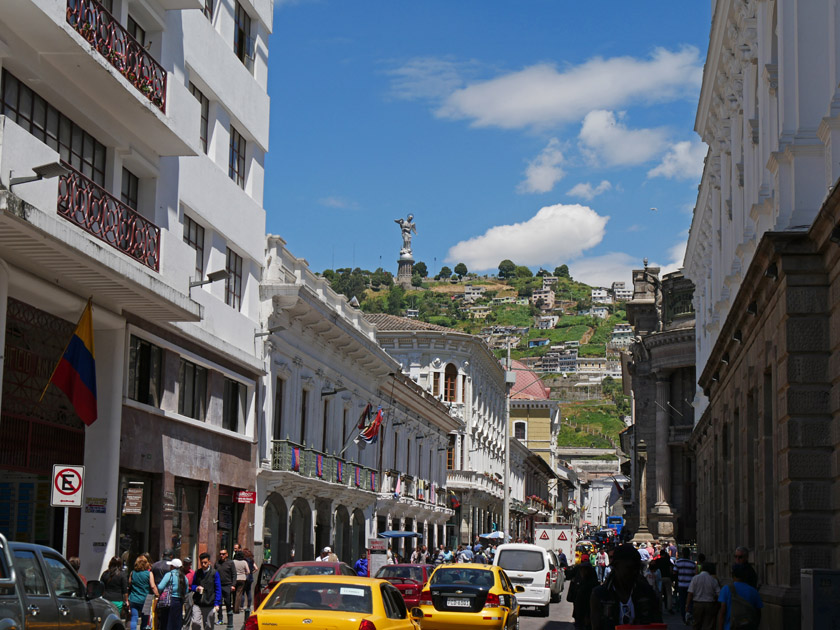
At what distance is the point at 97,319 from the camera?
23562 millimetres

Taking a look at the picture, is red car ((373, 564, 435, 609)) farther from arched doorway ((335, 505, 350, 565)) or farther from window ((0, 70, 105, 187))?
arched doorway ((335, 505, 350, 565))

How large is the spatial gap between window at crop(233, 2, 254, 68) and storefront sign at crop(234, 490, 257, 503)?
448 inches

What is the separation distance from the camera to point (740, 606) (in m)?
15.1

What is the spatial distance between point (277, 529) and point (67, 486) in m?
20.6

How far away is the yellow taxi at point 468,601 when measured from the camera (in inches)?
861

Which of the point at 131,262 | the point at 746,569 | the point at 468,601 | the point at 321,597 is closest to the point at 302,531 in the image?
the point at 468,601

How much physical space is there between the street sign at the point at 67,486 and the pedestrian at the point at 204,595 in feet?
11.6

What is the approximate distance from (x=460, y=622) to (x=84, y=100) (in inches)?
453

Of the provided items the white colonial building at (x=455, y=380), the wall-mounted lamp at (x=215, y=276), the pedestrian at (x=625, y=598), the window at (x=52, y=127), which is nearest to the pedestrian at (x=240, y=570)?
the wall-mounted lamp at (x=215, y=276)

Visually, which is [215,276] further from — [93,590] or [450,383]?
[450,383]

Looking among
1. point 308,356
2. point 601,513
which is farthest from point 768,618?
point 601,513

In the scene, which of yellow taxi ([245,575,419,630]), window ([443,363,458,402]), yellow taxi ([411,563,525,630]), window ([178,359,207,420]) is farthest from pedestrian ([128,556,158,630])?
window ([443,363,458,402])

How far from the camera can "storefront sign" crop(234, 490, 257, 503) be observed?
31.7 meters

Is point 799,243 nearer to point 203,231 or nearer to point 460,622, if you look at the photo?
point 460,622
